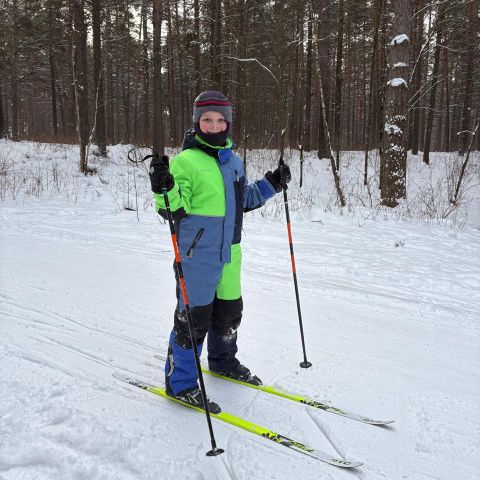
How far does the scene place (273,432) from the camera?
8.32 ft

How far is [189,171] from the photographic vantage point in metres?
2.72

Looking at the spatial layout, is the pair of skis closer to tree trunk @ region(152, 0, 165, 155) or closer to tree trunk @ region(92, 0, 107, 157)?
tree trunk @ region(152, 0, 165, 155)

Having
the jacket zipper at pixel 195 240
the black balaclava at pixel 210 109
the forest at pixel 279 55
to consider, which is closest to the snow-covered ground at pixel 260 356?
the jacket zipper at pixel 195 240

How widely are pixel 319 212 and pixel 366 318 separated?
A: 17.8ft

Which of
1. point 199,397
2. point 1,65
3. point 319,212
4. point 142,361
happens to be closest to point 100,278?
point 142,361

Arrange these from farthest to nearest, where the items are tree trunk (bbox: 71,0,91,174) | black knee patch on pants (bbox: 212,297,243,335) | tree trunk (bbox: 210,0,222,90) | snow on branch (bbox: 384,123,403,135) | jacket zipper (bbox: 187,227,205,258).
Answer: tree trunk (bbox: 210,0,222,90)
tree trunk (bbox: 71,0,91,174)
snow on branch (bbox: 384,123,403,135)
black knee patch on pants (bbox: 212,297,243,335)
jacket zipper (bbox: 187,227,205,258)

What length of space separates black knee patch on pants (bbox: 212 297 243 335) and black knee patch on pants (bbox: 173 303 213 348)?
151 millimetres

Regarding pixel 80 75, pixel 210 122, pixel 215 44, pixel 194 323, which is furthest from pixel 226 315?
pixel 215 44

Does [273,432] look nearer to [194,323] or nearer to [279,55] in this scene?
[194,323]

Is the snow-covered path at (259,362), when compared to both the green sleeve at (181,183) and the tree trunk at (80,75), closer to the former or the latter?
the green sleeve at (181,183)

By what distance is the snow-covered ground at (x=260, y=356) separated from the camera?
7.62 feet

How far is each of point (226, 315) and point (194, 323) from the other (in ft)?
1.06

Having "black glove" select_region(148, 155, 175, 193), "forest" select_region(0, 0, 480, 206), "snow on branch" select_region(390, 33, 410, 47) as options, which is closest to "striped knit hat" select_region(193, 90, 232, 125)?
"black glove" select_region(148, 155, 175, 193)

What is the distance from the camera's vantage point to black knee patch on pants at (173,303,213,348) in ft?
9.39
